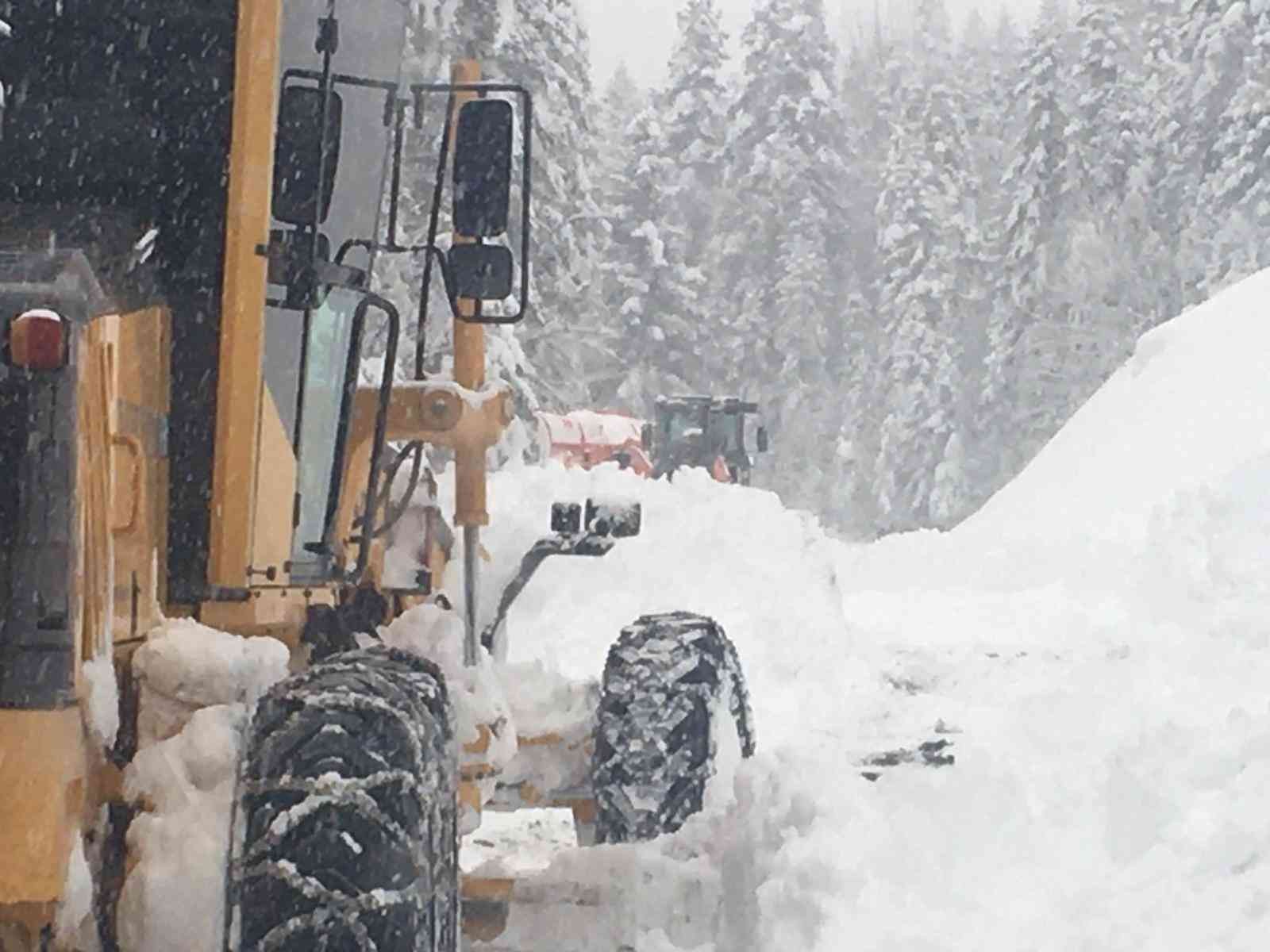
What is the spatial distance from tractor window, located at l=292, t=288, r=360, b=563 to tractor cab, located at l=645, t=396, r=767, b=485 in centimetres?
2909

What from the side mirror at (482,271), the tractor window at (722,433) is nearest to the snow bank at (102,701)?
the side mirror at (482,271)

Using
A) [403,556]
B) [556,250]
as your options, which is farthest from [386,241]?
[556,250]

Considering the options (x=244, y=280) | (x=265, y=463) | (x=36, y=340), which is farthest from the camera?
(x=265, y=463)

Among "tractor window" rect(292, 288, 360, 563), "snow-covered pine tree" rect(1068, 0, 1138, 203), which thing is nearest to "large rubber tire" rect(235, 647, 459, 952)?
"tractor window" rect(292, 288, 360, 563)

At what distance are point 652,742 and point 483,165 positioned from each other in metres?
1.84

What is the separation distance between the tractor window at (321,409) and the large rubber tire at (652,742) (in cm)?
111

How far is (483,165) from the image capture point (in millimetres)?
5336

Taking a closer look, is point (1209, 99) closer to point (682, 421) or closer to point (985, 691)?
point (682, 421)

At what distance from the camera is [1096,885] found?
5324 millimetres

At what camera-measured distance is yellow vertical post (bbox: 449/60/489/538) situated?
6.32m

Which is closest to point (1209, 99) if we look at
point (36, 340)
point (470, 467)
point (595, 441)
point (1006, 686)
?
point (595, 441)

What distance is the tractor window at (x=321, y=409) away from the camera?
5.11 m

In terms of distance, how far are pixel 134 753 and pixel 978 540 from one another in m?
20.5

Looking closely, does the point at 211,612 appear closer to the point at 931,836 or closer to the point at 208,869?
the point at 208,869
